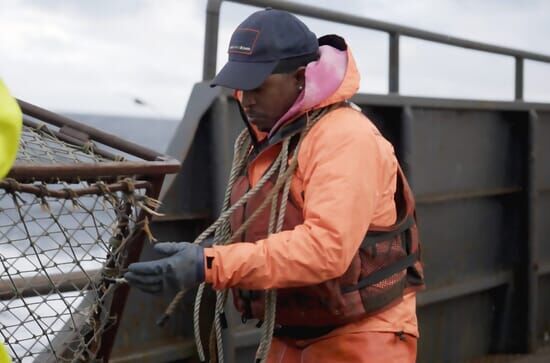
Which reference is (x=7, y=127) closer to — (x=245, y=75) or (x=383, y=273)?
(x=245, y=75)

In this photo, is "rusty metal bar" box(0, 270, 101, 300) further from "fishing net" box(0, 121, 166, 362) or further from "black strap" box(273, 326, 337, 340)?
"black strap" box(273, 326, 337, 340)

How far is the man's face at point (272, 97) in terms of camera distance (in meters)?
2.71

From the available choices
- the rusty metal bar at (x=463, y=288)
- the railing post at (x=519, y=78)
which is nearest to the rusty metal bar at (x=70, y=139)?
the rusty metal bar at (x=463, y=288)

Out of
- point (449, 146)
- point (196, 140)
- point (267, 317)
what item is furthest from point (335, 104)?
point (449, 146)

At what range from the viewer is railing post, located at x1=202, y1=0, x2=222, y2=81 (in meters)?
4.15

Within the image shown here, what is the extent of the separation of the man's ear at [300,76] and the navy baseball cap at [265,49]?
0.01 meters

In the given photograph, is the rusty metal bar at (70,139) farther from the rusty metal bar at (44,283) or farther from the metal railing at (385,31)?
the metal railing at (385,31)

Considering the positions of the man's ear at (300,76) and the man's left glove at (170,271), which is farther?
the man's ear at (300,76)

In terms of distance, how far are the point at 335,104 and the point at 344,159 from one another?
0.26 meters

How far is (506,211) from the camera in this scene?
634 cm

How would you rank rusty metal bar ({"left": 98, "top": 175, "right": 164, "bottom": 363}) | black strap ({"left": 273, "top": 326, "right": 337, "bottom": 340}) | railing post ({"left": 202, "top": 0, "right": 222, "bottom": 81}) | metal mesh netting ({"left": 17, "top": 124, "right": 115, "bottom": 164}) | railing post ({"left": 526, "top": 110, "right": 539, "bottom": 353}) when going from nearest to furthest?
metal mesh netting ({"left": 17, "top": 124, "right": 115, "bottom": 164}) → rusty metal bar ({"left": 98, "top": 175, "right": 164, "bottom": 363}) → black strap ({"left": 273, "top": 326, "right": 337, "bottom": 340}) → railing post ({"left": 202, "top": 0, "right": 222, "bottom": 81}) → railing post ({"left": 526, "top": 110, "right": 539, "bottom": 353})

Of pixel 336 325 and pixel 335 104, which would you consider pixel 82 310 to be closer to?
pixel 336 325

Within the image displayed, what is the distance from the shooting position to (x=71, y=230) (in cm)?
251

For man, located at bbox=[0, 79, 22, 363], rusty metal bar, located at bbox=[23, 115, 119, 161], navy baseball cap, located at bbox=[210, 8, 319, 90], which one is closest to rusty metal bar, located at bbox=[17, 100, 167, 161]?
rusty metal bar, located at bbox=[23, 115, 119, 161]
